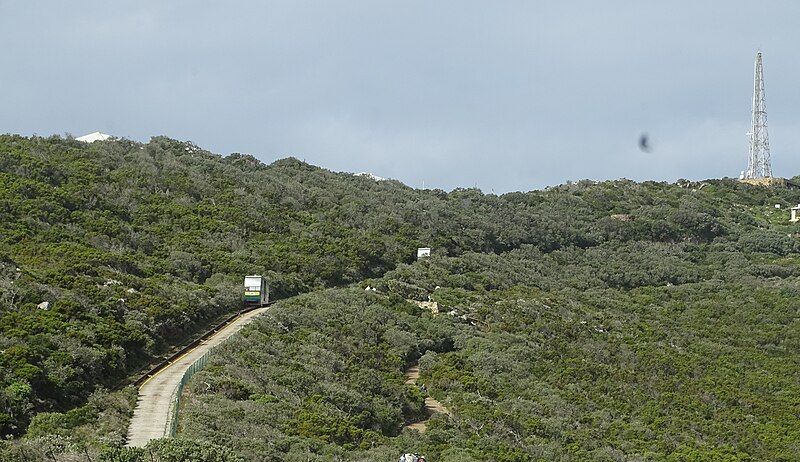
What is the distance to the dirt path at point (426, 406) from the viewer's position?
31.3m

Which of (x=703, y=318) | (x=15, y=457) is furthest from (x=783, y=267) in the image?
(x=15, y=457)

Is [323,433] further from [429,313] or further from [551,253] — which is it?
[551,253]

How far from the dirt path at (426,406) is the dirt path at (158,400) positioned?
23.8ft

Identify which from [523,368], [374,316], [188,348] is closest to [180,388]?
[188,348]

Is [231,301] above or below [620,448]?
above

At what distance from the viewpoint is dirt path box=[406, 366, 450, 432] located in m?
31.3

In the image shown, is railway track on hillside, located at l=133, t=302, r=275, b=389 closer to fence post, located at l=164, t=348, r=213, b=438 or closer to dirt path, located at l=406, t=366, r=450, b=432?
fence post, located at l=164, t=348, r=213, b=438

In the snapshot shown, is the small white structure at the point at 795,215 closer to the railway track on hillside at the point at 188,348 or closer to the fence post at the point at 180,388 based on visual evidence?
the railway track on hillside at the point at 188,348

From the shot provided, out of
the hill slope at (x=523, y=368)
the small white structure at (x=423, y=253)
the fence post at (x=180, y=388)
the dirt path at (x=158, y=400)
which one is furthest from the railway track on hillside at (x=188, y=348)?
the small white structure at (x=423, y=253)

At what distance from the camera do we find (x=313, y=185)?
8656cm

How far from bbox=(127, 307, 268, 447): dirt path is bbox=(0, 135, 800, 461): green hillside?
65 cm

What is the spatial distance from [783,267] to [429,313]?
40799 mm

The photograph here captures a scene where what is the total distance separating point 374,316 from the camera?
43.8 meters

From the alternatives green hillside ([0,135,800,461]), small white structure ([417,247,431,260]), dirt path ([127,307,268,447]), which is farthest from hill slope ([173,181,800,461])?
small white structure ([417,247,431,260])
